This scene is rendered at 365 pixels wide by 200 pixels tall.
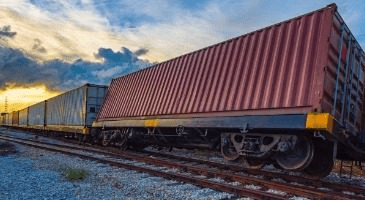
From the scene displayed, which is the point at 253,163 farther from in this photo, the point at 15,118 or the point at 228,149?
the point at 15,118

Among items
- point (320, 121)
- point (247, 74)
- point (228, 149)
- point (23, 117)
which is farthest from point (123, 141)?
point (23, 117)

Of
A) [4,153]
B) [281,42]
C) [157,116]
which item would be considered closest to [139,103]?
[157,116]

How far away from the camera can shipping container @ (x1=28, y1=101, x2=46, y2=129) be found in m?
30.6

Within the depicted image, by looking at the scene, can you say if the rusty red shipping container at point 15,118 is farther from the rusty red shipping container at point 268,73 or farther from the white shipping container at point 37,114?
the rusty red shipping container at point 268,73

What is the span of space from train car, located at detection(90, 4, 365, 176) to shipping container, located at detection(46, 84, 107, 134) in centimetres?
869

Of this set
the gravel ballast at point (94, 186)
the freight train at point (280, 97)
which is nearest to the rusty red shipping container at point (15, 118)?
the gravel ballast at point (94, 186)

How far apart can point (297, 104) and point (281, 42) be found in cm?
173

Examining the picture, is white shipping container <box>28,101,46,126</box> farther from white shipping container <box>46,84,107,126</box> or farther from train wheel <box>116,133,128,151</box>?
train wheel <box>116,133,128,151</box>

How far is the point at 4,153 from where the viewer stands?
571 inches

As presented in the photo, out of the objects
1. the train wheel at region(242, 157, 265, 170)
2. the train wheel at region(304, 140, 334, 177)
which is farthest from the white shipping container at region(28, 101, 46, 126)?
the train wheel at region(304, 140, 334, 177)

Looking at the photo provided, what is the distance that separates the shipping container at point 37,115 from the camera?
30603mm

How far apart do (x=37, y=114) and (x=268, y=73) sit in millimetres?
28763

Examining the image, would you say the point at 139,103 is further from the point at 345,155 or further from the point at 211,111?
the point at 345,155

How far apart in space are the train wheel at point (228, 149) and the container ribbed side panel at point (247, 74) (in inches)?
31.4
